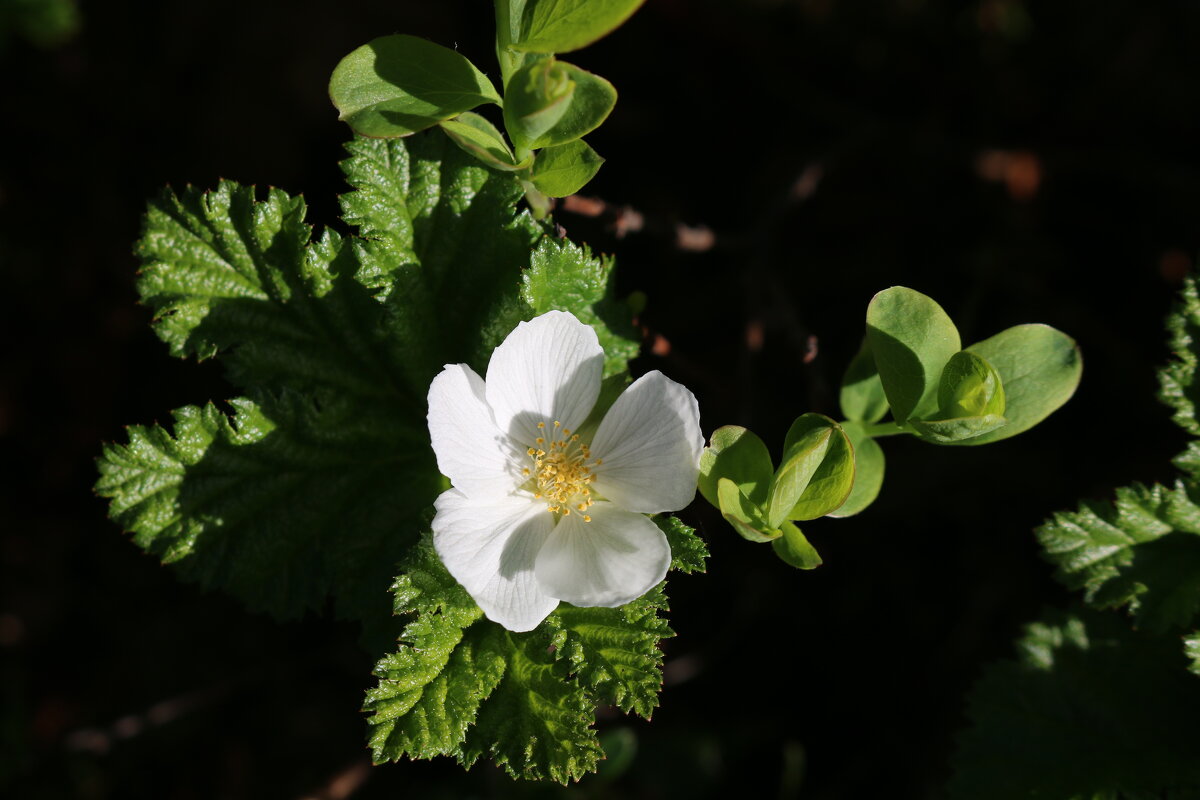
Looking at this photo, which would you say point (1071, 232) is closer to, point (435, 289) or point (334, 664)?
point (435, 289)

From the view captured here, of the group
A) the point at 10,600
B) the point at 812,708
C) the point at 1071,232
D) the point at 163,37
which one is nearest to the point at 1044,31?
the point at 1071,232

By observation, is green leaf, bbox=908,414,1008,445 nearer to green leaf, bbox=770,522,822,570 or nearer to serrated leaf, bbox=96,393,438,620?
green leaf, bbox=770,522,822,570

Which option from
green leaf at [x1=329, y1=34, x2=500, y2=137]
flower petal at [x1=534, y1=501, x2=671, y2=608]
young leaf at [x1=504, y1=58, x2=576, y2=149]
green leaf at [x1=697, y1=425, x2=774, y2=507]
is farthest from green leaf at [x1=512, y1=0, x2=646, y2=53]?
flower petal at [x1=534, y1=501, x2=671, y2=608]

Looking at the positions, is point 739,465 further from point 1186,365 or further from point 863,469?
point 1186,365

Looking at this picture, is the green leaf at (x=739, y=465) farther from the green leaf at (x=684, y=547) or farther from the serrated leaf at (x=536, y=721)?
the serrated leaf at (x=536, y=721)

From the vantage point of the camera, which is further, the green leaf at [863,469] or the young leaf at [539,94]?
the green leaf at [863,469]

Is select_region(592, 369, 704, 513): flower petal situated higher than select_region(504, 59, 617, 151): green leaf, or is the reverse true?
select_region(504, 59, 617, 151): green leaf

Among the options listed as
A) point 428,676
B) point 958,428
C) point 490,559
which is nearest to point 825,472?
point 958,428

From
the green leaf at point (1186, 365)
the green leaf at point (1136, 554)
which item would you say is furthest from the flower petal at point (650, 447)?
the green leaf at point (1186, 365)
